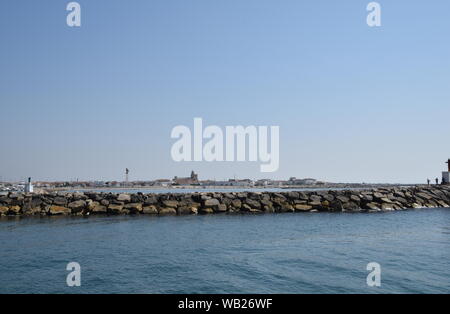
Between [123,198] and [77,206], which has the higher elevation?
[123,198]

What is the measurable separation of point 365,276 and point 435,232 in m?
9.33

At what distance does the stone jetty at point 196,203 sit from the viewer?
938 inches

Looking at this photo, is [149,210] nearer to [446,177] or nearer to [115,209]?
[115,209]

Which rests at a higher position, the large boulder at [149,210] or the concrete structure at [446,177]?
the concrete structure at [446,177]

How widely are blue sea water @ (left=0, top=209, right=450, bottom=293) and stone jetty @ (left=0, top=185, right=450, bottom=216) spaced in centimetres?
534

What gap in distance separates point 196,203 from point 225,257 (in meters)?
14.7

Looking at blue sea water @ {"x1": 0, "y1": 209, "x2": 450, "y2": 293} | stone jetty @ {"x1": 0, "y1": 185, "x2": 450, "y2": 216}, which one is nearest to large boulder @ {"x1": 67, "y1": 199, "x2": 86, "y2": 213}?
stone jetty @ {"x1": 0, "y1": 185, "x2": 450, "y2": 216}

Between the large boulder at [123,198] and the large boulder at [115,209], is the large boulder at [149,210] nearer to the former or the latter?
the large boulder at [115,209]

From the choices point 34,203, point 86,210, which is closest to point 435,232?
point 86,210

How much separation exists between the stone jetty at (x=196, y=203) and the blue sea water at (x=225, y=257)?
5339 mm

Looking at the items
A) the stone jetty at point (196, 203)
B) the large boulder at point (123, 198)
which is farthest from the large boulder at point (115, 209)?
the large boulder at point (123, 198)

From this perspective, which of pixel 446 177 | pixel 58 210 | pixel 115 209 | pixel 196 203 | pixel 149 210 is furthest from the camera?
pixel 446 177

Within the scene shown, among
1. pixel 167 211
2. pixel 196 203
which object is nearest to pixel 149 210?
pixel 167 211

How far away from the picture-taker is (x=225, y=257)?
35.9ft
